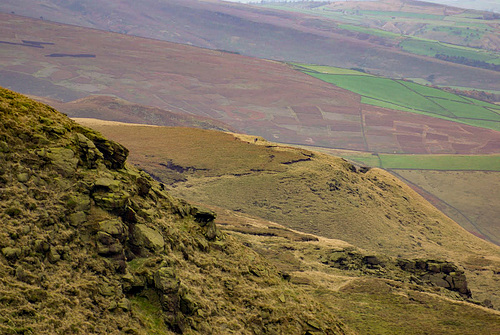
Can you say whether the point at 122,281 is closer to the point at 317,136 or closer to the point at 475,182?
the point at 475,182

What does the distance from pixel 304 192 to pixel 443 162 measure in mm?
64551

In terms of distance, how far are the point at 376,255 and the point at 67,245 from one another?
1946 cm

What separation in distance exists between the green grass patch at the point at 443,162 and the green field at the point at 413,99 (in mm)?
36455

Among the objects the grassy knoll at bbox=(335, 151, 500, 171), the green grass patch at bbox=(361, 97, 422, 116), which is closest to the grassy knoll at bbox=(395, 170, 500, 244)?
the grassy knoll at bbox=(335, 151, 500, 171)

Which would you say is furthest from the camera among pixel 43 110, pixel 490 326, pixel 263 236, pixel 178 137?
pixel 178 137

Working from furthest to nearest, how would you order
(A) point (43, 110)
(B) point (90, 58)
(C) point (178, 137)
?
(B) point (90, 58) → (C) point (178, 137) → (A) point (43, 110)

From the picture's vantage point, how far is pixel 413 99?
152 meters

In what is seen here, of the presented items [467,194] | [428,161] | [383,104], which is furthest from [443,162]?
[383,104]

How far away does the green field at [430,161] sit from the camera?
94.4 meters

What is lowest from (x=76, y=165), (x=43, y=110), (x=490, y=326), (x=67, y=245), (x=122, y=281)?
(x=490, y=326)

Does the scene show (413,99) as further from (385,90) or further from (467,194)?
(467,194)

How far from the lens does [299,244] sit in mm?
28969

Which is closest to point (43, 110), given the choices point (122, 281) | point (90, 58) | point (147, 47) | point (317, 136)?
point (122, 281)

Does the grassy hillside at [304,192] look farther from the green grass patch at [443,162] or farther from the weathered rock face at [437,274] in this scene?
the green grass patch at [443,162]
